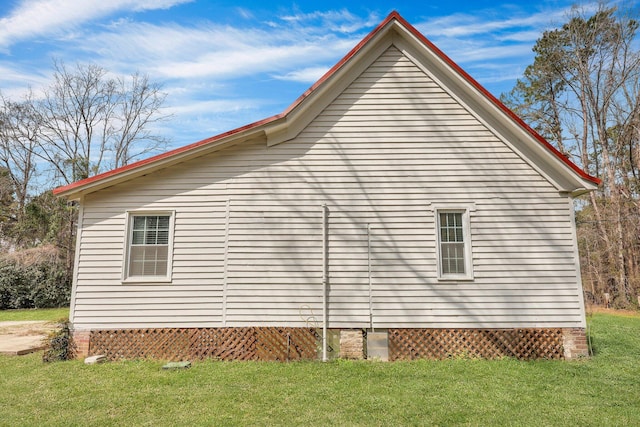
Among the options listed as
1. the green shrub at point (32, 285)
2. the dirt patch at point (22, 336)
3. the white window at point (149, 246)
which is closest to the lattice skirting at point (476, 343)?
the white window at point (149, 246)

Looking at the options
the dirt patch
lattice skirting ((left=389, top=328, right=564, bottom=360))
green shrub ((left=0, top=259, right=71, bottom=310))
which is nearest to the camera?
lattice skirting ((left=389, top=328, right=564, bottom=360))

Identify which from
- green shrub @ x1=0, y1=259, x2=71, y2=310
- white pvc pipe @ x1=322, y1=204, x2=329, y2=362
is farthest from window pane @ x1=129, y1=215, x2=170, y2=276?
green shrub @ x1=0, y1=259, x2=71, y2=310

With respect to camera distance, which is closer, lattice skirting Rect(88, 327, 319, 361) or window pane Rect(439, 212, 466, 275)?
lattice skirting Rect(88, 327, 319, 361)

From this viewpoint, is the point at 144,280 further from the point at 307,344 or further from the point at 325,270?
the point at 325,270

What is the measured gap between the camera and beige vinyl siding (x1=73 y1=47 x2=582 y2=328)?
8.31 metres

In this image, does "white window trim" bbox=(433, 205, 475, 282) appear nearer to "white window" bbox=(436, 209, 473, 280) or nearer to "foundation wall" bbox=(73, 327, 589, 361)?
"white window" bbox=(436, 209, 473, 280)

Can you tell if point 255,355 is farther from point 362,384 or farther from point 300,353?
point 362,384

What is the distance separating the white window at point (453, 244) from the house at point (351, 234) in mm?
32

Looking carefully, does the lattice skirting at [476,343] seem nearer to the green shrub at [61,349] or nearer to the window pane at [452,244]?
the window pane at [452,244]

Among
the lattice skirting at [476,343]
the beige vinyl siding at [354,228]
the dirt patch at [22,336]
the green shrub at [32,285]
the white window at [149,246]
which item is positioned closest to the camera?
the lattice skirting at [476,343]

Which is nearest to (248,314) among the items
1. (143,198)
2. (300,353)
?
(300,353)

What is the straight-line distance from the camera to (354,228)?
340 inches

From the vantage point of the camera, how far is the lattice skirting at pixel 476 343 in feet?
26.7

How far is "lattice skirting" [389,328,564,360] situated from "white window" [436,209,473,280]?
50.2 inches
